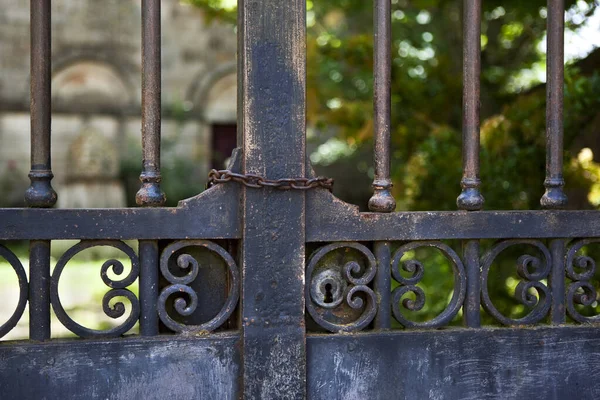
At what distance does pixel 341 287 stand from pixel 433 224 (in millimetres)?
375

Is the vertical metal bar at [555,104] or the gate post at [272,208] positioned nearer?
the gate post at [272,208]

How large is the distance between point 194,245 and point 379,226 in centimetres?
61

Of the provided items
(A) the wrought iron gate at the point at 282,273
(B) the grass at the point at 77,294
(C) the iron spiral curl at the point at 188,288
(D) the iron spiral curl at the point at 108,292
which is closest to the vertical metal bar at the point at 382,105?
(A) the wrought iron gate at the point at 282,273

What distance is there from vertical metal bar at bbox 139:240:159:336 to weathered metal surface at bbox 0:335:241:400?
53 millimetres

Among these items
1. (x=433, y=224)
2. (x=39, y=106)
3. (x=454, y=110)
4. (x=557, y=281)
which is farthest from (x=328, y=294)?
(x=454, y=110)

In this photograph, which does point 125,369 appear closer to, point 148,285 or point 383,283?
point 148,285

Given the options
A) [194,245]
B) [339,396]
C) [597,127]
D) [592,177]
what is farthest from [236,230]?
[597,127]

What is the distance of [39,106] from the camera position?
2242mm

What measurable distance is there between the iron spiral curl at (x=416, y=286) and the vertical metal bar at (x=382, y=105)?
0.60ft

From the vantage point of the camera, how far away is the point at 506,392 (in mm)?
2508

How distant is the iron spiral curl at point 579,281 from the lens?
8.40ft

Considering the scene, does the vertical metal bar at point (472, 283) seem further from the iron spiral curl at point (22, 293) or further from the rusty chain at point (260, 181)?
the iron spiral curl at point (22, 293)

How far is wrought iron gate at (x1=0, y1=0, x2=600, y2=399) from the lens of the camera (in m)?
2.25

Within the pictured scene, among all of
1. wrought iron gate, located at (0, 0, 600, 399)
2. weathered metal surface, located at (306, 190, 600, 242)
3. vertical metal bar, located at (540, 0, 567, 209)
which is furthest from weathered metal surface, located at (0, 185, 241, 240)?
vertical metal bar, located at (540, 0, 567, 209)
